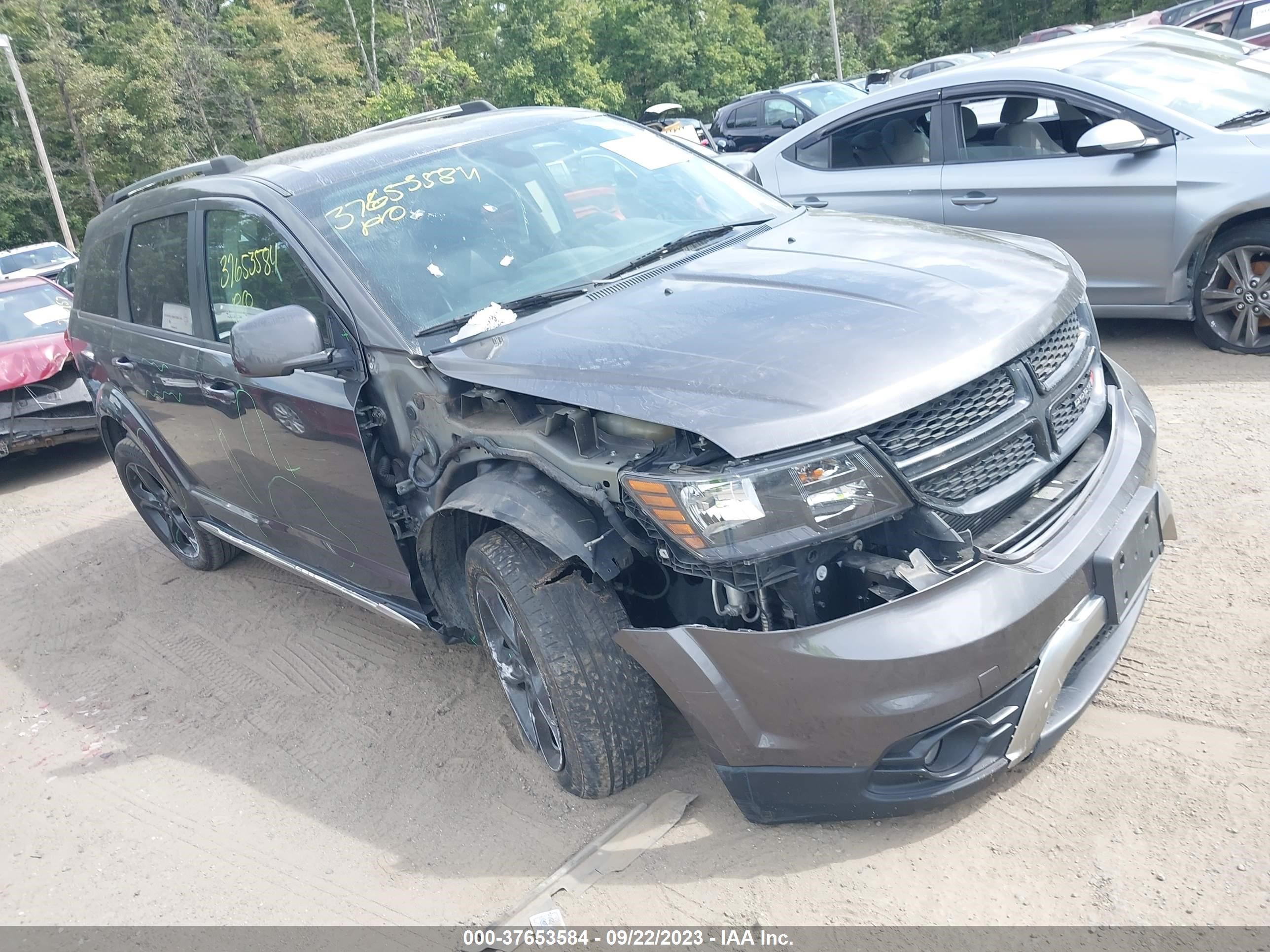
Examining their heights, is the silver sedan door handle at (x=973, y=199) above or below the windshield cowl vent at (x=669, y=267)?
below

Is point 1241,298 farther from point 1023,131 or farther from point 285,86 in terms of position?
point 285,86

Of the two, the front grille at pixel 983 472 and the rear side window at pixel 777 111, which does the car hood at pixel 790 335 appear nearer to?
the front grille at pixel 983 472

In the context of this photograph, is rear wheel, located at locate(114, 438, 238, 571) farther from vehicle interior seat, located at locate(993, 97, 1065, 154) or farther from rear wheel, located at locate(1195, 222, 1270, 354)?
rear wheel, located at locate(1195, 222, 1270, 354)

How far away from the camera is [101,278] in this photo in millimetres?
5359

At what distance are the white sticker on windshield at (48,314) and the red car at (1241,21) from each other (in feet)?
41.6

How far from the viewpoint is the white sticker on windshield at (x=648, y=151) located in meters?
4.25

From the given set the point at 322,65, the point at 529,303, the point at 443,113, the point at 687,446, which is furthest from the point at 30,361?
the point at 322,65

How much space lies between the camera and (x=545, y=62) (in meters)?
39.8

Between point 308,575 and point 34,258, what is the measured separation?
1803 cm

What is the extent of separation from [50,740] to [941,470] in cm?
382

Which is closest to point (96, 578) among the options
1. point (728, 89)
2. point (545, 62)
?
point (545, 62)

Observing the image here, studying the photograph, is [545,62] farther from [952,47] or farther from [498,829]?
[498,829]

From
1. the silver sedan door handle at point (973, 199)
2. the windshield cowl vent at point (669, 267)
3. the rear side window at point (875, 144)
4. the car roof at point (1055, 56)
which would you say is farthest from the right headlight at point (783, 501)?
the rear side window at point (875, 144)
